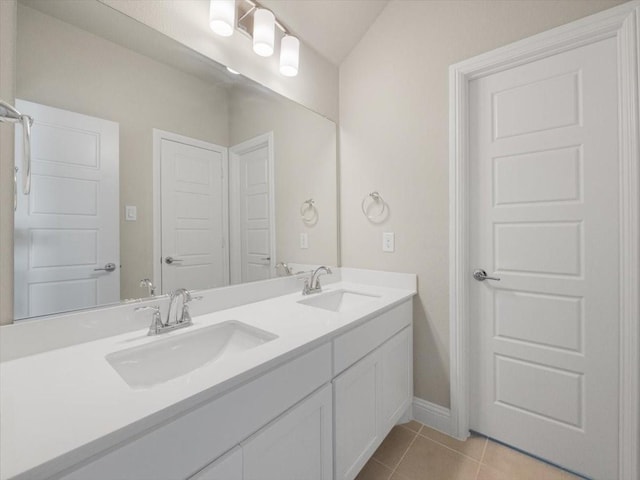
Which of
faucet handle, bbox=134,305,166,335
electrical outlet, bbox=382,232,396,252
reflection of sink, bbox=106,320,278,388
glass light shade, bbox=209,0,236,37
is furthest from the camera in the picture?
electrical outlet, bbox=382,232,396,252

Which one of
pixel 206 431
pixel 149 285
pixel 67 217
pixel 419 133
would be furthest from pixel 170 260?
pixel 419 133

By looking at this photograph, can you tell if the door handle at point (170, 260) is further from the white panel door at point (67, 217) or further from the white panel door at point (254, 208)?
the white panel door at point (254, 208)

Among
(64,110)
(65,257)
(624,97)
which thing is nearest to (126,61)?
(64,110)

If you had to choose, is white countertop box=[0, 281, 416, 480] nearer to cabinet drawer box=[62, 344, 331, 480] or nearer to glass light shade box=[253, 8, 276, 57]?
cabinet drawer box=[62, 344, 331, 480]

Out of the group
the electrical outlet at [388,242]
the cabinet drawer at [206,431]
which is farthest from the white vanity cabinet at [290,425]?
the electrical outlet at [388,242]

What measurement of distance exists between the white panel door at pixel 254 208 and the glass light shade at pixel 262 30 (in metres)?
0.42

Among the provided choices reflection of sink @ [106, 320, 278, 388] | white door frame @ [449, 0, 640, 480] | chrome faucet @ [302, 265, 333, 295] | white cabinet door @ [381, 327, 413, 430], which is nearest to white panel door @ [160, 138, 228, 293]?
reflection of sink @ [106, 320, 278, 388]

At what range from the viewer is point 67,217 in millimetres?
969

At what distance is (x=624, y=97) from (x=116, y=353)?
7.00 feet

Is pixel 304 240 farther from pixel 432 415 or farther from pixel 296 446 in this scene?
pixel 432 415

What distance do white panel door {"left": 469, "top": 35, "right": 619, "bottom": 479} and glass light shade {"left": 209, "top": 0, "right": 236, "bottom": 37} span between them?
1294 millimetres

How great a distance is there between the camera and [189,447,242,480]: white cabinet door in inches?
26.7

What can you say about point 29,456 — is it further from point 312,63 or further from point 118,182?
point 312,63

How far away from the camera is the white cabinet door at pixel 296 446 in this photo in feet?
2.61
